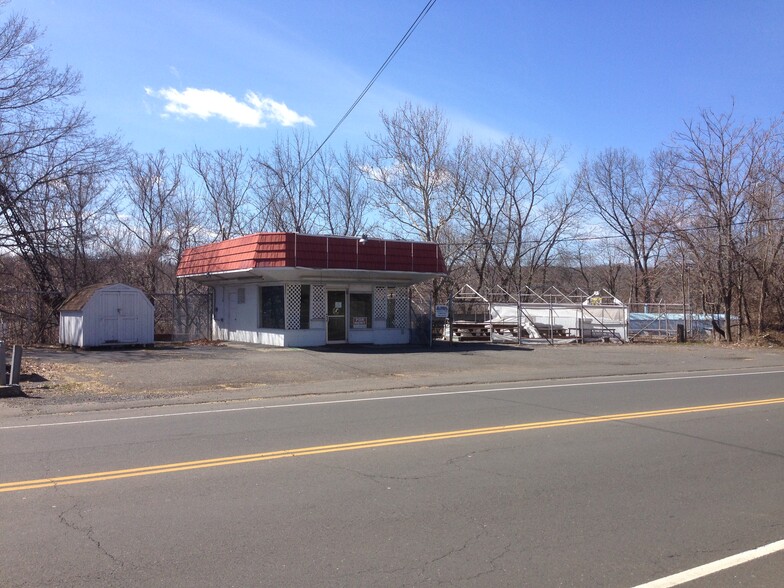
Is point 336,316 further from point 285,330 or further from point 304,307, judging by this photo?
point 285,330

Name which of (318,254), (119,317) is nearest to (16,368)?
(119,317)

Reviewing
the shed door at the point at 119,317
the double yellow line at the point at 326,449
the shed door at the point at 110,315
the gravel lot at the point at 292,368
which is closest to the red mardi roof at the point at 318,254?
the gravel lot at the point at 292,368

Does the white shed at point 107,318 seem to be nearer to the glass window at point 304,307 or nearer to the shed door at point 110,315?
the shed door at point 110,315

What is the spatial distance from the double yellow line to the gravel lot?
524cm

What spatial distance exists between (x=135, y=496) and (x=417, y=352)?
18150 mm

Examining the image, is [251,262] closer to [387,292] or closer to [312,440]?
[387,292]

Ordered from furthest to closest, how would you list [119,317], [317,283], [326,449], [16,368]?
[317,283] < [119,317] < [16,368] < [326,449]

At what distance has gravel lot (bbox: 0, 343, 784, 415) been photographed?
44.5ft

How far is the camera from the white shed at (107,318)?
22406 millimetres

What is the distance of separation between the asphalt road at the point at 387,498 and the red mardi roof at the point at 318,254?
12210mm

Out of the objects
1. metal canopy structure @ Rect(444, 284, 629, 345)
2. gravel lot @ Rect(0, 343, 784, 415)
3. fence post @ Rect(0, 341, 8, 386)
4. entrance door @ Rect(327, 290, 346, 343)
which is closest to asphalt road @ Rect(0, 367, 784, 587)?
gravel lot @ Rect(0, 343, 784, 415)

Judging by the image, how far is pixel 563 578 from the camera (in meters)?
4.38

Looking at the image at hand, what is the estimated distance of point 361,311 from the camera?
26.0 metres

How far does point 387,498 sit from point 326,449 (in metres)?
2.14
